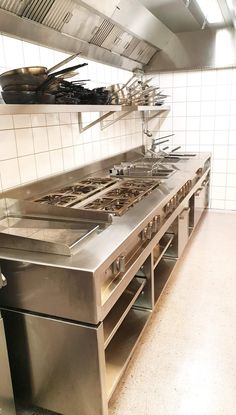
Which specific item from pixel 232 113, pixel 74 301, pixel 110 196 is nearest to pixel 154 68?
pixel 232 113

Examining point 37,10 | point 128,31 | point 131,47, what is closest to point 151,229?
point 37,10

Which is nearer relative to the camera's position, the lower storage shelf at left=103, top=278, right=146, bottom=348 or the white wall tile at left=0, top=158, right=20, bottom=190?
the lower storage shelf at left=103, top=278, right=146, bottom=348

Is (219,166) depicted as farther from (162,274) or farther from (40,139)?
(40,139)

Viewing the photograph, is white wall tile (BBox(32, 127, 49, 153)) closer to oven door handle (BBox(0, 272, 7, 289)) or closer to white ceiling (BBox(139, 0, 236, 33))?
oven door handle (BBox(0, 272, 7, 289))

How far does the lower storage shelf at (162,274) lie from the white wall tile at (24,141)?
110cm

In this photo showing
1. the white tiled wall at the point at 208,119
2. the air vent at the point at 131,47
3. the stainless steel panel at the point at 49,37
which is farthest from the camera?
the white tiled wall at the point at 208,119

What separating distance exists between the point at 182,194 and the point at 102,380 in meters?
1.49

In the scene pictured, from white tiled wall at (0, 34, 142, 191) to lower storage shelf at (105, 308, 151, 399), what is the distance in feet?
3.09

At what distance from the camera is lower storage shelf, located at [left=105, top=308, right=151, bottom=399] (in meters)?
1.36

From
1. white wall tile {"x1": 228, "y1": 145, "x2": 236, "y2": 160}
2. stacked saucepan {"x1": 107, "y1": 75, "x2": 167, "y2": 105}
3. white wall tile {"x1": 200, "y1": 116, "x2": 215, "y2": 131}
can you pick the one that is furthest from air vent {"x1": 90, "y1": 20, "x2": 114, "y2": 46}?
white wall tile {"x1": 228, "y1": 145, "x2": 236, "y2": 160}

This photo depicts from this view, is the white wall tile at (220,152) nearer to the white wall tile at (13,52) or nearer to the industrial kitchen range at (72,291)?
the industrial kitchen range at (72,291)

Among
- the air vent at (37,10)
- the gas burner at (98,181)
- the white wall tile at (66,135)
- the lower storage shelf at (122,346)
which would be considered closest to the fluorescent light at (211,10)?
the air vent at (37,10)

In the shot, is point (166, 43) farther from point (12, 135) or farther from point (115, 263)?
point (115, 263)

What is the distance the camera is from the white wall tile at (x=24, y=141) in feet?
5.45
